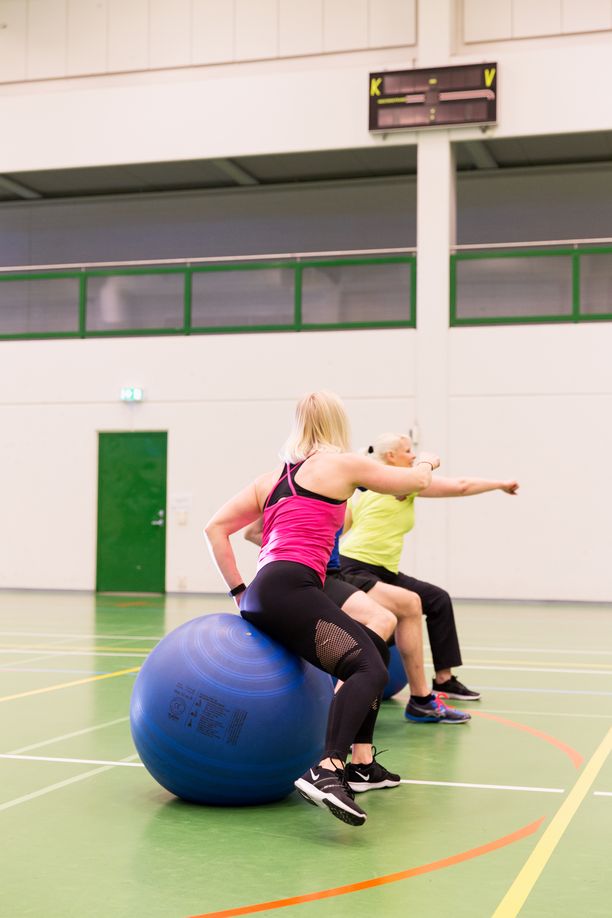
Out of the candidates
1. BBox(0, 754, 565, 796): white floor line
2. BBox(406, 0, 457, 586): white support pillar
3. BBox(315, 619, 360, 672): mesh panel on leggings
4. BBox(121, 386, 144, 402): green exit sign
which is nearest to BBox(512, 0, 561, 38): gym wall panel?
BBox(406, 0, 457, 586): white support pillar

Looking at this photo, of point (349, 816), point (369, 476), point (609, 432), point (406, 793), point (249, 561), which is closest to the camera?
point (349, 816)

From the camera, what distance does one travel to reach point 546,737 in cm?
662

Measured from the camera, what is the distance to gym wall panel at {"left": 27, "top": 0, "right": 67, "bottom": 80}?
735 inches

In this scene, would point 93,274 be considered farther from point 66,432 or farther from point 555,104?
point 555,104

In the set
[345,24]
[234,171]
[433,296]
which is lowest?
[433,296]

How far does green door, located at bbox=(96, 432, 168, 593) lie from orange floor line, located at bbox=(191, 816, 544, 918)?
1353 centimetres

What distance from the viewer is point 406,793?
5.19 m

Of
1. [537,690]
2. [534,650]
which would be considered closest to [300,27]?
[534,650]

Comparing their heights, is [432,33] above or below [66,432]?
above

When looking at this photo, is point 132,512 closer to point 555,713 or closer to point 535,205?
point 535,205

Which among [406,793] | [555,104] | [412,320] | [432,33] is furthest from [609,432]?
[406,793]

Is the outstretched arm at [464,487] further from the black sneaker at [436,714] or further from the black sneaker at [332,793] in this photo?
the black sneaker at [332,793]

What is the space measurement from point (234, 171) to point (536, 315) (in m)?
6.08

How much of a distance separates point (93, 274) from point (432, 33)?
6.26 m
